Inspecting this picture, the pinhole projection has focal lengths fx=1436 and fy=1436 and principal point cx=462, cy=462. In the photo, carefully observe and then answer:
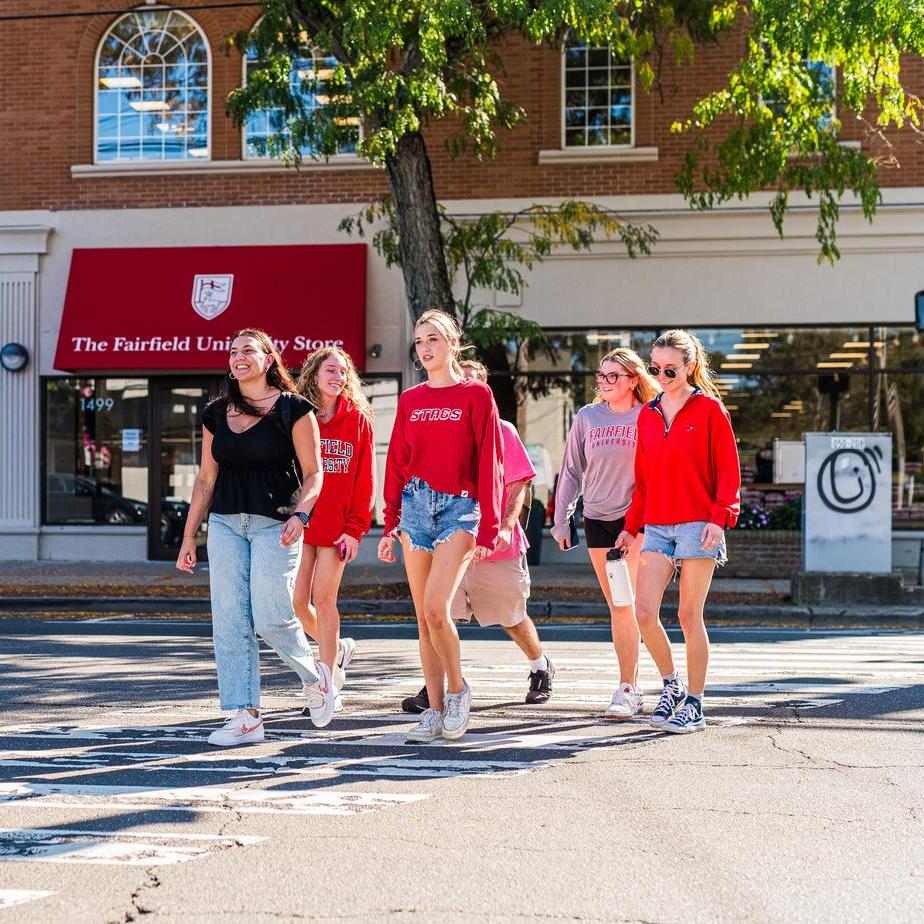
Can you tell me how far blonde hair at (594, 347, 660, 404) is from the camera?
7.62 meters

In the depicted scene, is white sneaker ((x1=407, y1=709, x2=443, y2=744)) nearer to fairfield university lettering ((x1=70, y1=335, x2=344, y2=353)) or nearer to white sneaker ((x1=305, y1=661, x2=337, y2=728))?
white sneaker ((x1=305, y1=661, x2=337, y2=728))

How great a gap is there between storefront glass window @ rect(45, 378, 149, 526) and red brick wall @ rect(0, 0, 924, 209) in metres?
2.53

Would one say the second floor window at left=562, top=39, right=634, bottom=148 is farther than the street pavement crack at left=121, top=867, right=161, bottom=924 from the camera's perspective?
Yes

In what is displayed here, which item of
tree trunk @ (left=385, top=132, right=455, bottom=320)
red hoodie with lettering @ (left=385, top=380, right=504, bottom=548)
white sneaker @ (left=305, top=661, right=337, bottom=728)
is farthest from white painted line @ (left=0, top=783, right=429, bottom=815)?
tree trunk @ (left=385, top=132, right=455, bottom=320)

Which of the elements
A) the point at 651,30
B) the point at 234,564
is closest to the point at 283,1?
the point at 651,30

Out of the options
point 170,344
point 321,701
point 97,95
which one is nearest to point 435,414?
point 321,701

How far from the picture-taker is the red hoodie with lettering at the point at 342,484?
7.45 metres

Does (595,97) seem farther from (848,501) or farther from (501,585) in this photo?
(501,585)

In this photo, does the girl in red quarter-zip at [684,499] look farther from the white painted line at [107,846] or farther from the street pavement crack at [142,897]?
the street pavement crack at [142,897]

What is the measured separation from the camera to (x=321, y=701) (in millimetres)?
7152

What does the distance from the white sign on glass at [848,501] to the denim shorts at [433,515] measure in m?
7.84

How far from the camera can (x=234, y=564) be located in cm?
666

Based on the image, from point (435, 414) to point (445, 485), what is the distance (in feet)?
1.12

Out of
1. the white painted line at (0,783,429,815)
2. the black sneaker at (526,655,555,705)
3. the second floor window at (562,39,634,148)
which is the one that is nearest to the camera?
the white painted line at (0,783,429,815)
